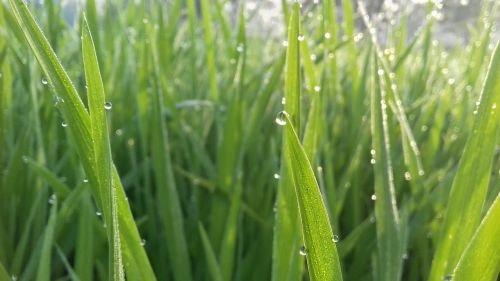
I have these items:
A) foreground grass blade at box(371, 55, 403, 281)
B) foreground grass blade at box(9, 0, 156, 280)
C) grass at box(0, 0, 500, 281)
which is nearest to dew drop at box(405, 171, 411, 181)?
grass at box(0, 0, 500, 281)

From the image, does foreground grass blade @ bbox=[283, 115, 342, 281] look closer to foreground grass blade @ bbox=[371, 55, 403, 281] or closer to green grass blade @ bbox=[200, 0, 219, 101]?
foreground grass blade @ bbox=[371, 55, 403, 281]

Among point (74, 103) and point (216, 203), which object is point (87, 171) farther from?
point (216, 203)

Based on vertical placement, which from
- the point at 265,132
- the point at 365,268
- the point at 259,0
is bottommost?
the point at 365,268

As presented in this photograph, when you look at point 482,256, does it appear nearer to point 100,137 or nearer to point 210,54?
point 100,137

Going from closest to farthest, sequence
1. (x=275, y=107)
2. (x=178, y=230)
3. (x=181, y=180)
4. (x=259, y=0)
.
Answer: (x=178, y=230) < (x=181, y=180) < (x=275, y=107) < (x=259, y=0)

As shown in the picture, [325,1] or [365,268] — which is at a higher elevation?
[325,1]

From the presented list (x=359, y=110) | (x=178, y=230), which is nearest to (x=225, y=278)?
(x=178, y=230)

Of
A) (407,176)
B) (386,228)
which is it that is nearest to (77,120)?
(386,228)

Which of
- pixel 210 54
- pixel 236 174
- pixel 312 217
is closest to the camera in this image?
pixel 312 217
